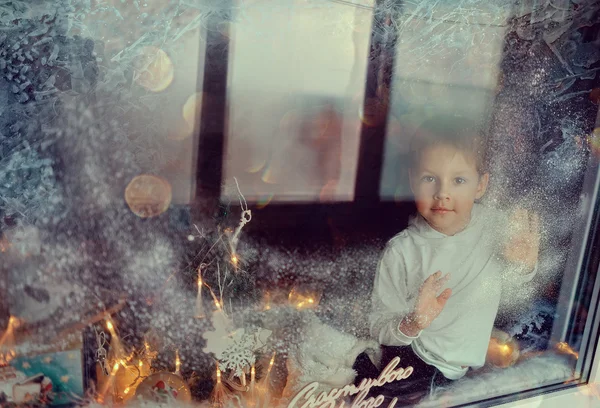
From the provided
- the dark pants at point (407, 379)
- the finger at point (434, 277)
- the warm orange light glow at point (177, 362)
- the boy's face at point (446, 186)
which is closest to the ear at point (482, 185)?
the boy's face at point (446, 186)

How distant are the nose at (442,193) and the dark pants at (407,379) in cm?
23

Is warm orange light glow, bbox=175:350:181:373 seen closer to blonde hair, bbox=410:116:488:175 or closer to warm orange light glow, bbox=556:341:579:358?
blonde hair, bbox=410:116:488:175

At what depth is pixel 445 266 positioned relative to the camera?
693mm

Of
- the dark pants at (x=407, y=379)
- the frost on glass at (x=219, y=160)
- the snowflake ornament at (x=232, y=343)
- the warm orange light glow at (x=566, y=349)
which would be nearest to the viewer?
the frost on glass at (x=219, y=160)

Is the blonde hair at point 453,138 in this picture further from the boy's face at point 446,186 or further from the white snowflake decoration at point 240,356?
the white snowflake decoration at point 240,356

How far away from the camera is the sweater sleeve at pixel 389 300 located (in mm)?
647

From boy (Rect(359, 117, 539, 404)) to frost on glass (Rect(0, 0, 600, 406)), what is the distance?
30 mm

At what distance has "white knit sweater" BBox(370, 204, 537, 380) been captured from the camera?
0.66 metres

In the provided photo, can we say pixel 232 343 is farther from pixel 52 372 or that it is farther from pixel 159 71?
pixel 159 71

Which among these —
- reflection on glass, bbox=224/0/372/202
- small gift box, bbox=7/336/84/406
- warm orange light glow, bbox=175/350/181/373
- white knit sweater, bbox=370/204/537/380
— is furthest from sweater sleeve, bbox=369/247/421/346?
small gift box, bbox=7/336/84/406

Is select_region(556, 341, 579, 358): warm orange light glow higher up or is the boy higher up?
the boy

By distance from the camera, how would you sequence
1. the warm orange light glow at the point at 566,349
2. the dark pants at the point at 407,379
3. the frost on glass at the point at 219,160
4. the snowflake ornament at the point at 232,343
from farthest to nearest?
1. the warm orange light glow at the point at 566,349
2. the dark pants at the point at 407,379
3. the snowflake ornament at the point at 232,343
4. the frost on glass at the point at 219,160

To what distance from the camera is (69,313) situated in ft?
1.67

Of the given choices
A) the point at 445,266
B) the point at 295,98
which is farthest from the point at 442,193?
the point at 295,98
